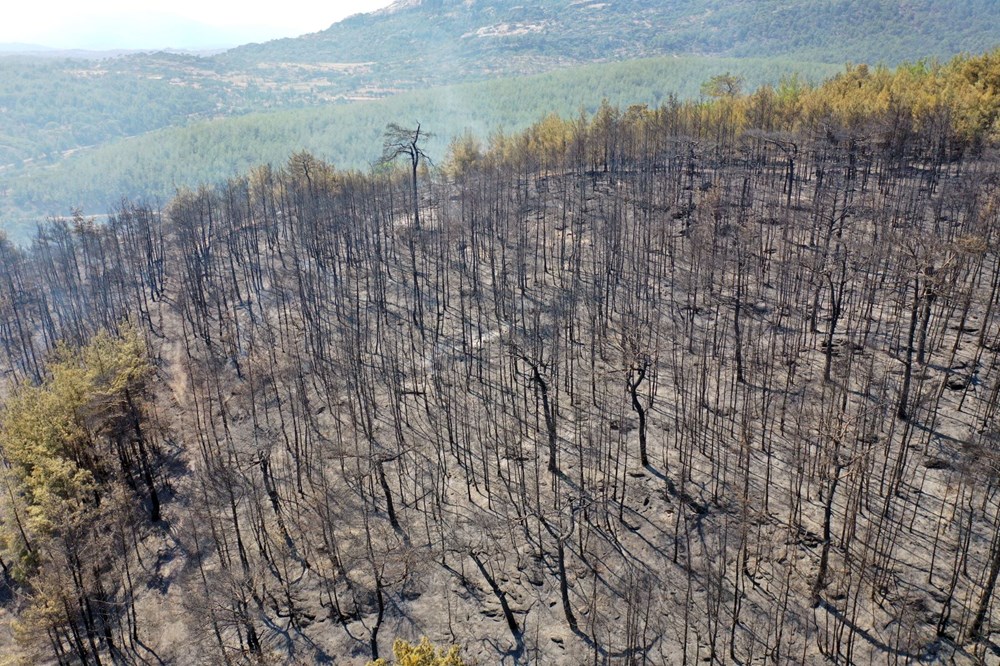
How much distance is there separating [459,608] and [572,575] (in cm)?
564

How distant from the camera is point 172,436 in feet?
166

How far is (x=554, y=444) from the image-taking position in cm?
3928

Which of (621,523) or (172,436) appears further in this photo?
(172,436)

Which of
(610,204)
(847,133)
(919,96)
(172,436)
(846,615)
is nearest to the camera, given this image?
(846,615)

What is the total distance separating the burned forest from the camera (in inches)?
1201

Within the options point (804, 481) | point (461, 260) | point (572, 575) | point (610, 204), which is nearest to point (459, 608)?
point (572, 575)

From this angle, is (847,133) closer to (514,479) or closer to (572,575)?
(514,479)

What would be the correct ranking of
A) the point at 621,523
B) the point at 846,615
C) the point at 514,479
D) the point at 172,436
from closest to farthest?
the point at 846,615
the point at 621,523
the point at 514,479
the point at 172,436

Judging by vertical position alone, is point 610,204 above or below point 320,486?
above

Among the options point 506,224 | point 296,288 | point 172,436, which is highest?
point 506,224

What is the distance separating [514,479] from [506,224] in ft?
124

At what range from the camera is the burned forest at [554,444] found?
3052 cm

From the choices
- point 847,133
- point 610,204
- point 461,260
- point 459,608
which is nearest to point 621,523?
point 459,608

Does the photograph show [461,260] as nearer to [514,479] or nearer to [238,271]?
A: [238,271]
